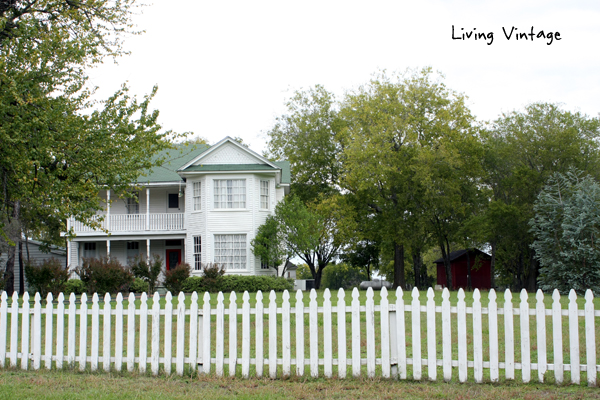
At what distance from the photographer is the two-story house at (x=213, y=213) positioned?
2620cm

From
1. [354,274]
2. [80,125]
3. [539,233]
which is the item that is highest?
[80,125]

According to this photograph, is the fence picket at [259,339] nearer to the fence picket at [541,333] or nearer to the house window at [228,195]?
the fence picket at [541,333]

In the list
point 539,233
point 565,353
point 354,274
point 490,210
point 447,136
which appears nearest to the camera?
point 565,353

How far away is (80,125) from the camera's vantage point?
1205 cm

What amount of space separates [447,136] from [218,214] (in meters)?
14.6

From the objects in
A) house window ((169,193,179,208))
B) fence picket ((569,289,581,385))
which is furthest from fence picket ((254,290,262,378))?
house window ((169,193,179,208))

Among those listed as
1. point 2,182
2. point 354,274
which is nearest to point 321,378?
point 2,182

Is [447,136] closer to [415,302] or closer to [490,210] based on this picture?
[490,210]

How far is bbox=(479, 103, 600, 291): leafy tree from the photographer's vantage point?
30.8m

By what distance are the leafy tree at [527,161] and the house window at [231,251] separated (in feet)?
43.2

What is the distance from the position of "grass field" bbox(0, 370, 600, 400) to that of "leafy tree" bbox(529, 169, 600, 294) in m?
17.8

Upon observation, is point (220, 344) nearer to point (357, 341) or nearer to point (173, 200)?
point (357, 341)

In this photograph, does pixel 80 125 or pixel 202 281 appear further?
pixel 202 281

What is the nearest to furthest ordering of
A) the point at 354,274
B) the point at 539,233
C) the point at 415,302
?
the point at 415,302, the point at 539,233, the point at 354,274
